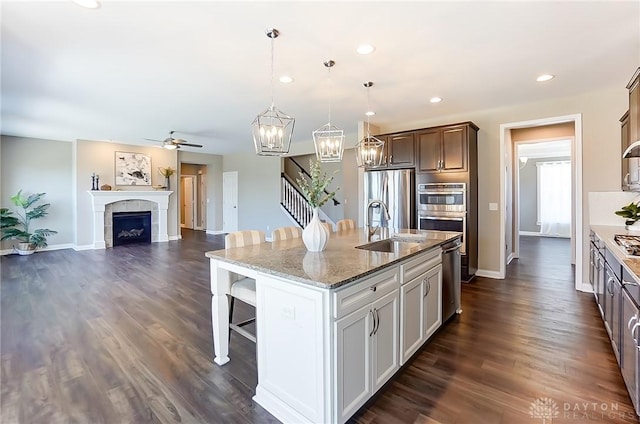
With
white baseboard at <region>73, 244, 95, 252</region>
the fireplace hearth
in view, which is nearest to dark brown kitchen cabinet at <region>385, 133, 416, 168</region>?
the fireplace hearth

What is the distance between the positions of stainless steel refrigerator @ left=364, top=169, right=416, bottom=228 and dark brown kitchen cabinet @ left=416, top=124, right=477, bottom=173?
13.0 inches

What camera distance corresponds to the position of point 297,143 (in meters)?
8.07

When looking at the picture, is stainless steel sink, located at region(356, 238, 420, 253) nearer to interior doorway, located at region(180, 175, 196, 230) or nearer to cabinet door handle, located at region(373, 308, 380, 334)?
cabinet door handle, located at region(373, 308, 380, 334)

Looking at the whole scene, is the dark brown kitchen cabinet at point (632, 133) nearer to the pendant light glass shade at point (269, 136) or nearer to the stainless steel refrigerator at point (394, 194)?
the stainless steel refrigerator at point (394, 194)

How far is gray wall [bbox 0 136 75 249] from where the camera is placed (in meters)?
6.90

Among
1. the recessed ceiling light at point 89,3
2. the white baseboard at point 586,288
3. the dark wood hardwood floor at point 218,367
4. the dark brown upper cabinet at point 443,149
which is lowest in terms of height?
the dark wood hardwood floor at point 218,367

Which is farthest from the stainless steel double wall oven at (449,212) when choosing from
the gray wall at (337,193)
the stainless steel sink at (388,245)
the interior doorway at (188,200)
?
the interior doorway at (188,200)

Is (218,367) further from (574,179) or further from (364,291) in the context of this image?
(574,179)

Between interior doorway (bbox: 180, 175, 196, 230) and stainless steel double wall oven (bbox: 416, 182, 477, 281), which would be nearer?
stainless steel double wall oven (bbox: 416, 182, 477, 281)

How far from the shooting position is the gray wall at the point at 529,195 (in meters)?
9.50

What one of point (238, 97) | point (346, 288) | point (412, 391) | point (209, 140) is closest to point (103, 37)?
point (238, 97)

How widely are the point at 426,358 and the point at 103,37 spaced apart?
12.5ft

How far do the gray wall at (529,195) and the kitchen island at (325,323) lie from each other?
30.2 ft

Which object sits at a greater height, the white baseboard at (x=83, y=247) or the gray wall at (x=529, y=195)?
the gray wall at (x=529, y=195)
